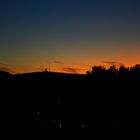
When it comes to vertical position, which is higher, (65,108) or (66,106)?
(66,106)

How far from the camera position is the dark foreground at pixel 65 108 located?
1005 inches

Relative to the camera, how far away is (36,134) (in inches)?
1000

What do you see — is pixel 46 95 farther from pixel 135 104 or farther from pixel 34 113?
pixel 135 104

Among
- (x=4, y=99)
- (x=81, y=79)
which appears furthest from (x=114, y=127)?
(x=4, y=99)

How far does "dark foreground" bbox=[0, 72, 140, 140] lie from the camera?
83.8 ft

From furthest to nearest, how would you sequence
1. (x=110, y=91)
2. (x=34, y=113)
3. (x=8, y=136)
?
(x=110, y=91)
(x=34, y=113)
(x=8, y=136)

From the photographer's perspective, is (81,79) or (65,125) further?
(81,79)

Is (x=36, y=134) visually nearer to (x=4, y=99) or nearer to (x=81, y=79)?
(x=4, y=99)

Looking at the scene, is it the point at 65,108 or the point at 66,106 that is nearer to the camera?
the point at 65,108

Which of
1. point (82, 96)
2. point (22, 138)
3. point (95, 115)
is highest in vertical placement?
point (82, 96)

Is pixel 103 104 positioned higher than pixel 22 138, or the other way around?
pixel 103 104

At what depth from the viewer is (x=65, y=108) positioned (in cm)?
2689

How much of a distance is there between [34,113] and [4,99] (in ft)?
10.9

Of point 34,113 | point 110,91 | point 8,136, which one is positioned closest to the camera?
point 8,136
